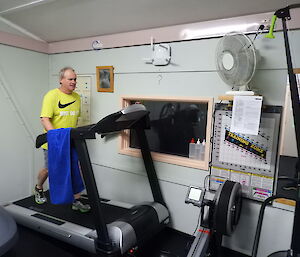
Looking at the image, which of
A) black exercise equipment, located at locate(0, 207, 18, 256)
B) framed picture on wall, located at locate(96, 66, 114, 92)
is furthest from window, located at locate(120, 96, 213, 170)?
black exercise equipment, located at locate(0, 207, 18, 256)

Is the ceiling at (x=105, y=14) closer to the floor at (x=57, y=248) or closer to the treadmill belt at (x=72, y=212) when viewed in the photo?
the treadmill belt at (x=72, y=212)

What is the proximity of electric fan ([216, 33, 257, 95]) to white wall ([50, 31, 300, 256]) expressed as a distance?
1.05 feet

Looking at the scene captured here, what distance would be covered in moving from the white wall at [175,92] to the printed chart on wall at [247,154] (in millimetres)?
120

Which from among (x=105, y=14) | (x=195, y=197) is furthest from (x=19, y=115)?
(x=195, y=197)

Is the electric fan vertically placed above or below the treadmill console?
above

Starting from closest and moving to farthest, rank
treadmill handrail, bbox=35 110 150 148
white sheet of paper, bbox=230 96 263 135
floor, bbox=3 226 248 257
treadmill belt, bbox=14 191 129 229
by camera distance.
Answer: white sheet of paper, bbox=230 96 263 135, treadmill handrail, bbox=35 110 150 148, floor, bbox=3 226 248 257, treadmill belt, bbox=14 191 129 229

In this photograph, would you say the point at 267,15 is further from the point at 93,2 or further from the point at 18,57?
the point at 18,57

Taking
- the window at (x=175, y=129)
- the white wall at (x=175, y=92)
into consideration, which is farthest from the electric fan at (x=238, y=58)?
the window at (x=175, y=129)

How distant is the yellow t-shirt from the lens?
8.11 ft

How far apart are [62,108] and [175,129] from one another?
1.22 metres

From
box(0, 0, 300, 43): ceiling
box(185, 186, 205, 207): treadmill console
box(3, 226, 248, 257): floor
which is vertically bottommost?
box(3, 226, 248, 257): floor

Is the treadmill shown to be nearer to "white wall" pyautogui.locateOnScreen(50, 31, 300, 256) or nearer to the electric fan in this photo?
"white wall" pyautogui.locateOnScreen(50, 31, 300, 256)

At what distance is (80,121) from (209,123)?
172cm

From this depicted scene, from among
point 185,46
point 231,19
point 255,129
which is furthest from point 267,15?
point 255,129
